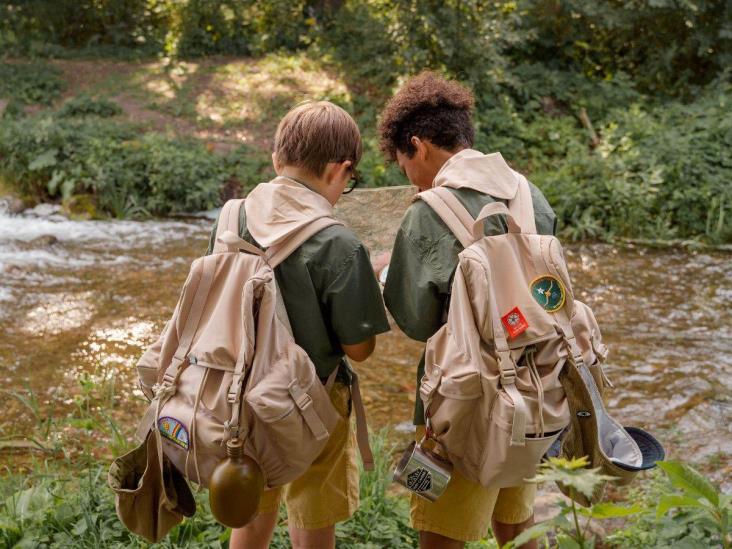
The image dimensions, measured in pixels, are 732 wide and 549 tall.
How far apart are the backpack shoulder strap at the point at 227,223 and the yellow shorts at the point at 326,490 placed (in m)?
0.57

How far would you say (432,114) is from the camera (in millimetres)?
2391

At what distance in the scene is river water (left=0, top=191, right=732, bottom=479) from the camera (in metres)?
4.38

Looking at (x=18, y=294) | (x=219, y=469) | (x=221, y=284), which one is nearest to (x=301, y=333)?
(x=221, y=284)

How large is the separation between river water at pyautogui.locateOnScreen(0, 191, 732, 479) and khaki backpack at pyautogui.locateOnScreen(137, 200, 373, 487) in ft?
3.13

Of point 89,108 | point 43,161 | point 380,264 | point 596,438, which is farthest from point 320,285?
point 89,108

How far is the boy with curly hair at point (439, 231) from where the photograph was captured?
218 centimetres

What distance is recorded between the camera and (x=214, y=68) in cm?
1323

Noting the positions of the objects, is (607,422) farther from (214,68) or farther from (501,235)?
(214,68)

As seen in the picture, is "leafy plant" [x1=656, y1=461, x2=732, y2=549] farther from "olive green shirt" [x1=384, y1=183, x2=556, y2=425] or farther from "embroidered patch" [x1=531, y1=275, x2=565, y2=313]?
"olive green shirt" [x1=384, y1=183, x2=556, y2=425]

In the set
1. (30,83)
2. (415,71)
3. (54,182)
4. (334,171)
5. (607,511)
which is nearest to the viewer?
(607,511)

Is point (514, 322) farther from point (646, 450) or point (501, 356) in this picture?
point (646, 450)

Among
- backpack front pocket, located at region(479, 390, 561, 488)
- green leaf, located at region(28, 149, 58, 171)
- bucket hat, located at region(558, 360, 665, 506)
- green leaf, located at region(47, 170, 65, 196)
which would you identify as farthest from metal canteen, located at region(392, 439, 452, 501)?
green leaf, located at region(28, 149, 58, 171)

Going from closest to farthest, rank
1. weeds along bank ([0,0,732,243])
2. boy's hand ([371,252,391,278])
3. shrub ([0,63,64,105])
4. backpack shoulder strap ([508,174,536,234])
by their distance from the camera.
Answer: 1. backpack shoulder strap ([508,174,536,234])
2. boy's hand ([371,252,391,278])
3. weeds along bank ([0,0,732,243])
4. shrub ([0,63,64,105])

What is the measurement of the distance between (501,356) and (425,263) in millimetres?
358
